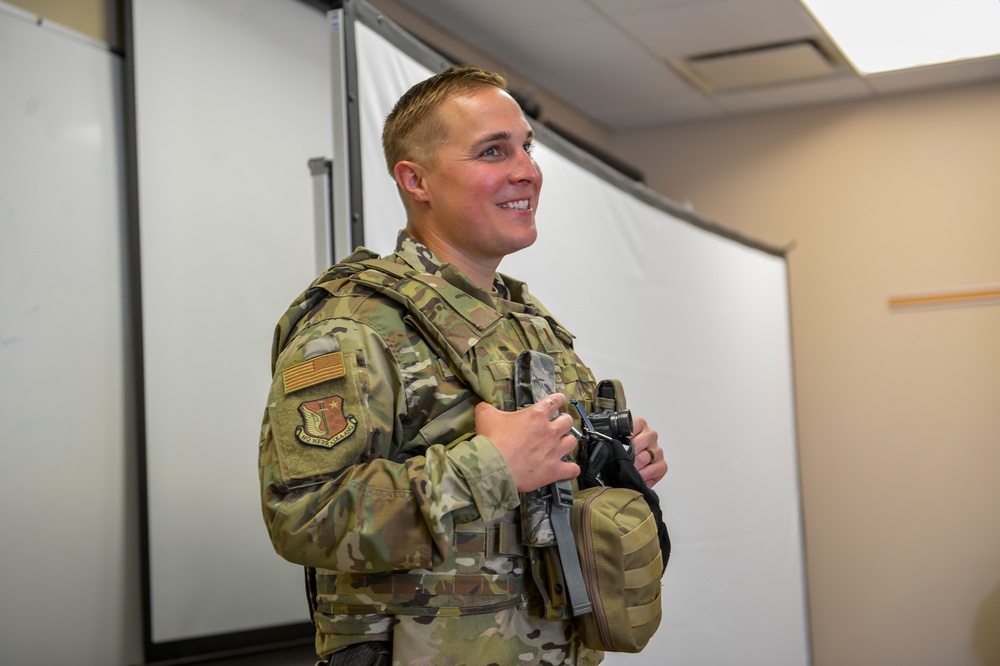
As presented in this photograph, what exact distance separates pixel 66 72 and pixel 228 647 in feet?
4.87

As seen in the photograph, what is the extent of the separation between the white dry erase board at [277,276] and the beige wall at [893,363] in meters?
1.17

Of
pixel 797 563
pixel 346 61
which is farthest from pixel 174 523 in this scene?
pixel 797 563

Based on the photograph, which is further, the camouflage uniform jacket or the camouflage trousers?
the camouflage trousers

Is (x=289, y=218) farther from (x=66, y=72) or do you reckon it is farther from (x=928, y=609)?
(x=928, y=609)

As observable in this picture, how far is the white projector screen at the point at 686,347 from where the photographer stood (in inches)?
86.8

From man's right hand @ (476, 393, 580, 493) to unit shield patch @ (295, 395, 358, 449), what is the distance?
7.1 inches

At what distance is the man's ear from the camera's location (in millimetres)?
1557

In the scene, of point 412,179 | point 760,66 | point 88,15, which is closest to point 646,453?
point 412,179

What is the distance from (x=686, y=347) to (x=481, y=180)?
2.23 m

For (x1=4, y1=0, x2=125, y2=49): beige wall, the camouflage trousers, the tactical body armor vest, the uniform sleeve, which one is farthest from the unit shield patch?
(x1=4, y1=0, x2=125, y2=49): beige wall

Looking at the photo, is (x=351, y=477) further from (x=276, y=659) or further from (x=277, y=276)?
(x=277, y=276)

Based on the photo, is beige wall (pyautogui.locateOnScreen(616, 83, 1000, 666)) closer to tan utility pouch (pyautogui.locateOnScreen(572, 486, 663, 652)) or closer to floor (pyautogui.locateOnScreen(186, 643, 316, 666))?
floor (pyautogui.locateOnScreen(186, 643, 316, 666))

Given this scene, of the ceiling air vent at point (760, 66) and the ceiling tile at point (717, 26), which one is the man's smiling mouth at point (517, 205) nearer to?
the ceiling tile at point (717, 26)

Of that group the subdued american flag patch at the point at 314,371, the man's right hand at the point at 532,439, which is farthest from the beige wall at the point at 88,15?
the man's right hand at the point at 532,439
